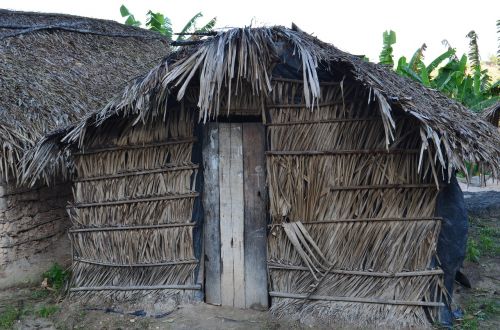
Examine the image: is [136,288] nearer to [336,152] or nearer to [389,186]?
[336,152]

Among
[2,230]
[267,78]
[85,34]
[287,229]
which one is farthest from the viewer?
[85,34]

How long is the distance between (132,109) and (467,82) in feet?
31.6

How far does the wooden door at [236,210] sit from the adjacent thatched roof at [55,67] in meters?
2.19

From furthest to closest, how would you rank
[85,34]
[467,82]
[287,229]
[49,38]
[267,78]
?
[467,82], [85,34], [49,38], [287,229], [267,78]

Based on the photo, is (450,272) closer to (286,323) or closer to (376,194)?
(376,194)

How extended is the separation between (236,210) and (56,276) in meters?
2.70

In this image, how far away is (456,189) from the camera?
4570 mm

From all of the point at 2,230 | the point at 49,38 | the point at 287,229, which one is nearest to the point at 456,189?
the point at 287,229

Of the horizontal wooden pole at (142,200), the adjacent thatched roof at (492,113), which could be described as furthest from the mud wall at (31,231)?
the adjacent thatched roof at (492,113)


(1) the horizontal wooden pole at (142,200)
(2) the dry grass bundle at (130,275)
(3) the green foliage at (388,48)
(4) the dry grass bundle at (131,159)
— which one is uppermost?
(3) the green foliage at (388,48)

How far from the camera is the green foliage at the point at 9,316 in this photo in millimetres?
4863

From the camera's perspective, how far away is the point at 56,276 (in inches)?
236

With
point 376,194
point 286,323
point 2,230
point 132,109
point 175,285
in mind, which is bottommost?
point 286,323

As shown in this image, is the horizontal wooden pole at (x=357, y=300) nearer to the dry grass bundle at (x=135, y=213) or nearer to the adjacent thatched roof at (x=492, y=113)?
the dry grass bundle at (x=135, y=213)
